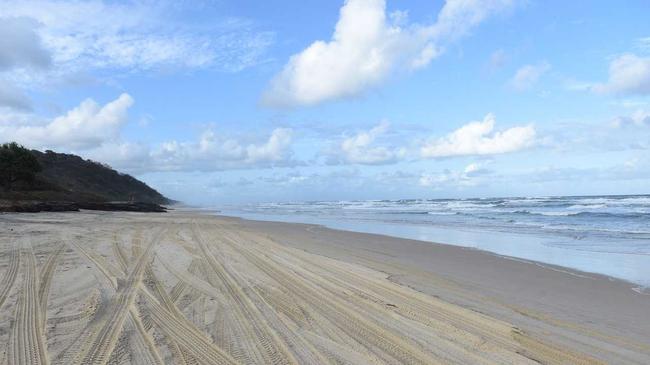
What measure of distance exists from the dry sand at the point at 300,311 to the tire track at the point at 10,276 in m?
0.04

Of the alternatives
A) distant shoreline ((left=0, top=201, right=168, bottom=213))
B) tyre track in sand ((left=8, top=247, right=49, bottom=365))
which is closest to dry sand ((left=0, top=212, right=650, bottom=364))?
tyre track in sand ((left=8, top=247, right=49, bottom=365))

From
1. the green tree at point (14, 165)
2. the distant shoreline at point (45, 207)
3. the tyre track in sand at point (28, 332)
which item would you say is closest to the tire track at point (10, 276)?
the tyre track in sand at point (28, 332)

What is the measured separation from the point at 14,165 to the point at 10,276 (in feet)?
133

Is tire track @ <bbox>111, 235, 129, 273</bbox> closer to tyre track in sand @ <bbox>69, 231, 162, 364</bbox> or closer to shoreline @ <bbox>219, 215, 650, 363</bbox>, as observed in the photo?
tyre track in sand @ <bbox>69, 231, 162, 364</bbox>

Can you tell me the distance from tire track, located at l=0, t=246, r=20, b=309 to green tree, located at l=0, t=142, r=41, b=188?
1450 inches

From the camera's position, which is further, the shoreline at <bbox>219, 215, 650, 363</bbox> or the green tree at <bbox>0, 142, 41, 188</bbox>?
the green tree at <bbox>0, 142, 41, 188</bbox>

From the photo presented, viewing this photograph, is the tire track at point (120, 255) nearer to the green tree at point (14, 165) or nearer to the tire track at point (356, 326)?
the tire track at point (356, 326)

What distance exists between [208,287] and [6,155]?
142 ft

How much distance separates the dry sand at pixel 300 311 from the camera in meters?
4.89

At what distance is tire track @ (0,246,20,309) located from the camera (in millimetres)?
7094

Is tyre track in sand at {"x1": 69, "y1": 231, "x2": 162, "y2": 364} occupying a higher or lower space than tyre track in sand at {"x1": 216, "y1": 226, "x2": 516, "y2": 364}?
higher

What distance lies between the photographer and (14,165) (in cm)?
4188

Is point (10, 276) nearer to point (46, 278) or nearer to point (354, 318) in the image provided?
point (46, 278)

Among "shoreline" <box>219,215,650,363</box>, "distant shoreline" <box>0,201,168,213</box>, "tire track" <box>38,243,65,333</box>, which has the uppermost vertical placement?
"distant shoreline" <box>0,201,168,213</box>
